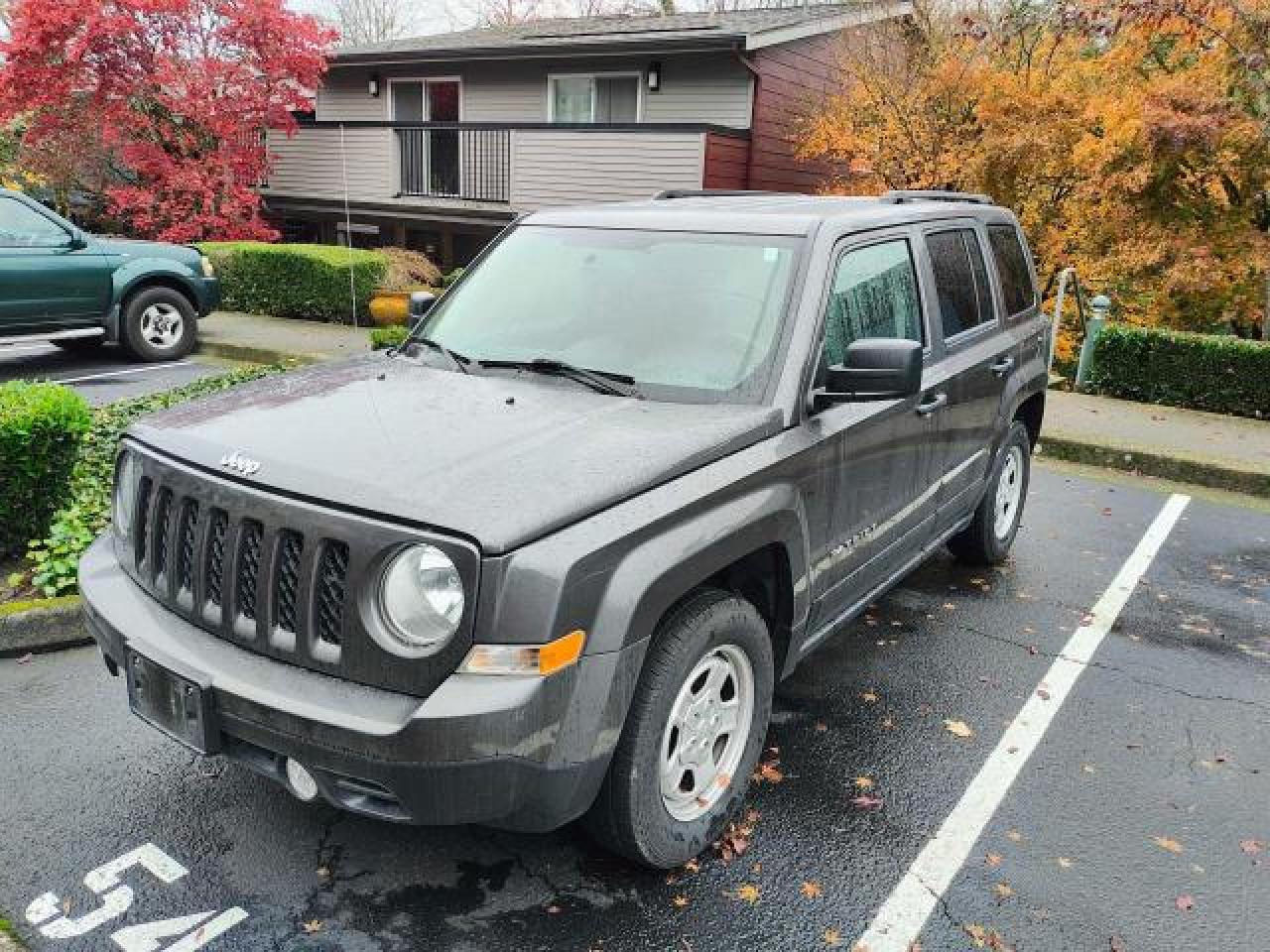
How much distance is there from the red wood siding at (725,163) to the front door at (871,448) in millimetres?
10526

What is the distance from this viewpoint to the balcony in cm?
1434

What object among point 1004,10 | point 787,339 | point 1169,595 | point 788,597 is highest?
point 1004,10

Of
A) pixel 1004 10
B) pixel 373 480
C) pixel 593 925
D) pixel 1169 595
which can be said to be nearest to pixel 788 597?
pixel 593 925

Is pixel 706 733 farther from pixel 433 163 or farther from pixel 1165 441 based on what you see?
pixel 433 163

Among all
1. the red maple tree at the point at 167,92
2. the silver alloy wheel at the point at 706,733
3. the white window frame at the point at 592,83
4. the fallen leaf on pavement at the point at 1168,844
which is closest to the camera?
the silver alloy wheel at the point at 706,733

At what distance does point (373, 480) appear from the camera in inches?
99.2

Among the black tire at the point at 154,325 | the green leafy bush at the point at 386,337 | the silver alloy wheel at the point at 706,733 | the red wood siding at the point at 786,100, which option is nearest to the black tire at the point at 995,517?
the silver alloy wheel at the point at 706,733

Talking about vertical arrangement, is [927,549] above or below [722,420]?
below

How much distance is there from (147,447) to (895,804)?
2687mm

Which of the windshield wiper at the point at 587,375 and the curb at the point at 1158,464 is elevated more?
the windshield wiper at the point at 587,375

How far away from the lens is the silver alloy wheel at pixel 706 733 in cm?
291

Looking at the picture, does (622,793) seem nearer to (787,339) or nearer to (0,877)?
(787,339)

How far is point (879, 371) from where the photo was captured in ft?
10.5

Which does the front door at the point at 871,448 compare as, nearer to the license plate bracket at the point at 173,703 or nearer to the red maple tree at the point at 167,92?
the license plate bracket at the point at 173,703
